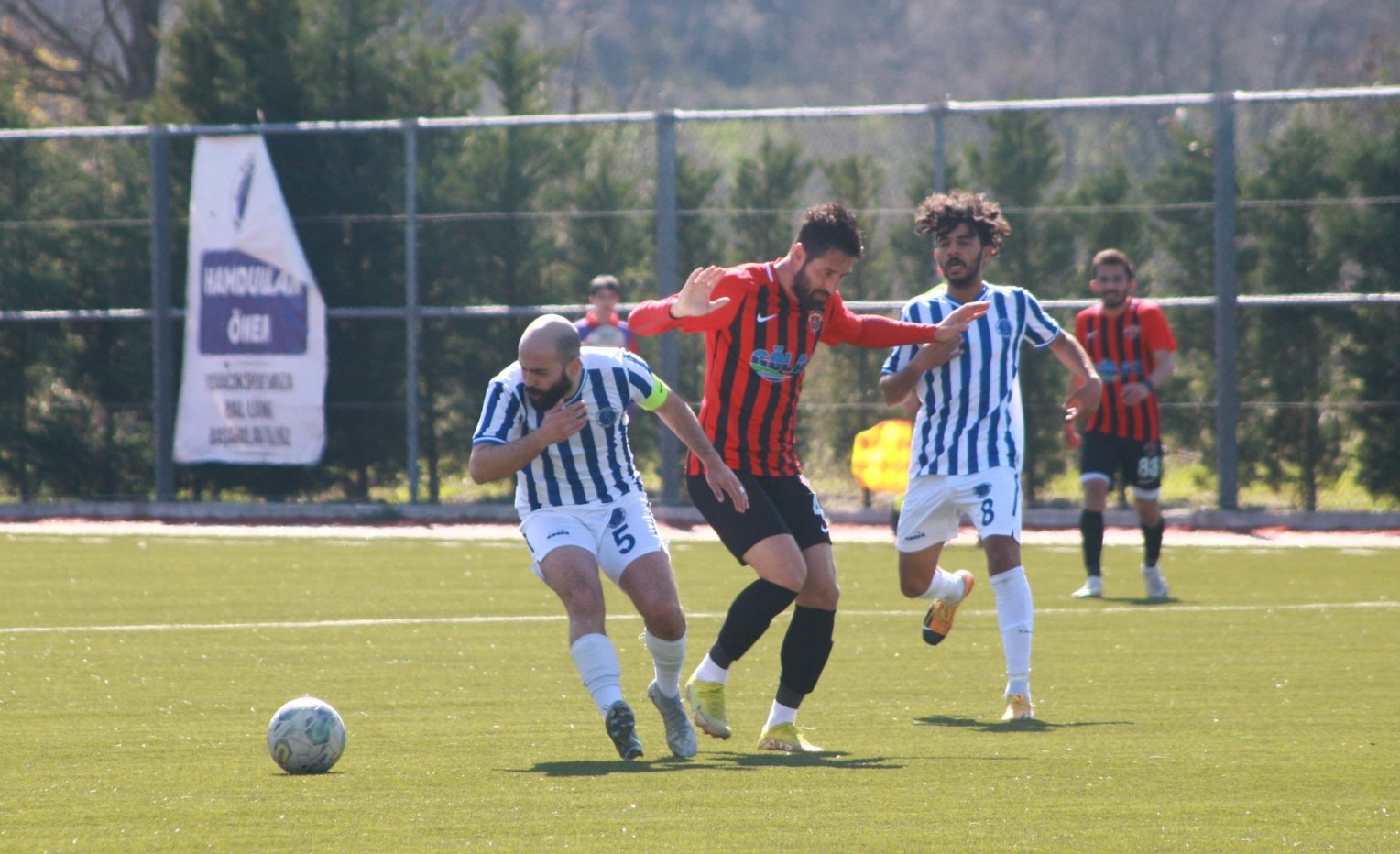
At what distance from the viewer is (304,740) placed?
6.36m

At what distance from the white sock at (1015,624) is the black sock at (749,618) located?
104 cm

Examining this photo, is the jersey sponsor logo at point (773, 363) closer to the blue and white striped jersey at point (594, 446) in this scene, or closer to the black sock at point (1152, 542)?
the blue and white striped jersey at point (594, 446)

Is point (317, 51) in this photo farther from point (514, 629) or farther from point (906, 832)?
point (906, 832)

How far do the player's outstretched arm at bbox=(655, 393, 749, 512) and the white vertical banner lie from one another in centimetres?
1230

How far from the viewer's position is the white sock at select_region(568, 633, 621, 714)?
6.69 meters

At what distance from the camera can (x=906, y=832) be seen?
5.41 metres

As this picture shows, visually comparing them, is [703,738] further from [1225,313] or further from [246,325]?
[246,325]

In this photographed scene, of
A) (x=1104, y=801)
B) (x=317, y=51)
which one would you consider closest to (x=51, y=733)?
(x=1104, y=801)

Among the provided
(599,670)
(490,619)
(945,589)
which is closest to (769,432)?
(599,670)

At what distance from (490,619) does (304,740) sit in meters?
4.93

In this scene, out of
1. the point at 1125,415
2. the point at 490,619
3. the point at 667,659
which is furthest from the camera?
the point at 1125,415

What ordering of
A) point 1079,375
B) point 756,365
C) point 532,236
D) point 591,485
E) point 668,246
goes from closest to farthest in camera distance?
point 591,485 < point 756,365 < point 1079,375 < point 668,246 < point 532,236

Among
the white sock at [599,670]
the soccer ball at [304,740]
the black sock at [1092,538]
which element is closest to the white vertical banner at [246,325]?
the black sock at [1092,538]

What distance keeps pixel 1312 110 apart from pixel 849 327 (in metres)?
10.9
